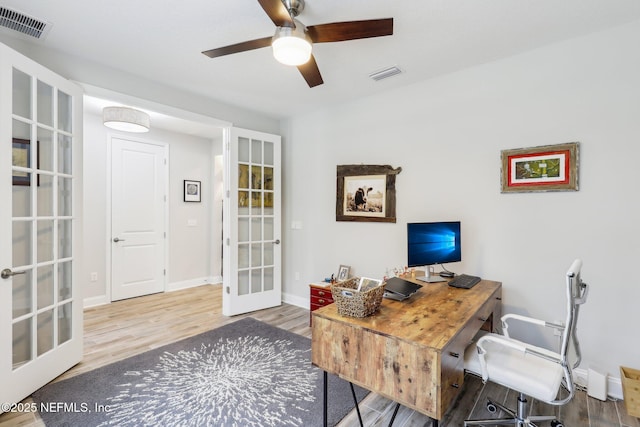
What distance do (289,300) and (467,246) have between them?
2499mm

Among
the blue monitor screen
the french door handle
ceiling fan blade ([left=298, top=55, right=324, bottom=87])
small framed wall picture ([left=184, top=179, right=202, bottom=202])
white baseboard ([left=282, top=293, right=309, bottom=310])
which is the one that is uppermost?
ceiling fan blade ([left=298, top=55, right=324, bottom=87])

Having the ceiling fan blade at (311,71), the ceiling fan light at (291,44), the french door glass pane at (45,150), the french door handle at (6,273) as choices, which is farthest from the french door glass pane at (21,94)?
the ceiling fan blade at (311,71)

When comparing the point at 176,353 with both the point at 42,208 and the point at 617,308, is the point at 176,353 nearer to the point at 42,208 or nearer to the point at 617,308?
the point at 42,208

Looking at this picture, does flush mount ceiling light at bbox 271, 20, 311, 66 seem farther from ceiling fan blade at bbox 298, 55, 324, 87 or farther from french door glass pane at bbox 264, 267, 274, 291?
french door glass pane at bbox 264, 267, 274, 291

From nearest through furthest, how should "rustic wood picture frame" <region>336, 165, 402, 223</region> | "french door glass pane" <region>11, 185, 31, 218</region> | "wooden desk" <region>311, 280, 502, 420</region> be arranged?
"wooden desk" <region>311, 280, 502, 420</region> → "french door glass pane" <region>11, 185, 31, 218</region> → "rustic wood picture frame" <region>336, 165, 402, 223</region>

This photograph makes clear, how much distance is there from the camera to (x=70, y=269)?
2.43 m

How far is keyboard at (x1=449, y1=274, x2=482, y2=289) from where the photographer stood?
7.44 feet

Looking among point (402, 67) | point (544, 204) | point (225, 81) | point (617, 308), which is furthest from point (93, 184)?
point (617, 308)

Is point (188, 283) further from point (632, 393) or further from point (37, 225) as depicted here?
point (632, 393)

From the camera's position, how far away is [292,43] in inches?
68.0

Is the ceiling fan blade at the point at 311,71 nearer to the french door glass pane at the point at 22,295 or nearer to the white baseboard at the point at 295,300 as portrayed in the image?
the french door glass pane at the point at 22,295

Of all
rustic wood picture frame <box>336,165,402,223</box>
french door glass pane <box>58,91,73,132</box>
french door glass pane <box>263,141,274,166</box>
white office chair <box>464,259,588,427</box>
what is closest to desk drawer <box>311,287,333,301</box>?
rustic wood picture frame <box>336,165,402,223</box>

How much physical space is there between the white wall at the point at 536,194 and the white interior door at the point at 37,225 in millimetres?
2639

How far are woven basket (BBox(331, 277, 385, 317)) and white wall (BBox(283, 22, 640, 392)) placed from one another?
1527 mm
